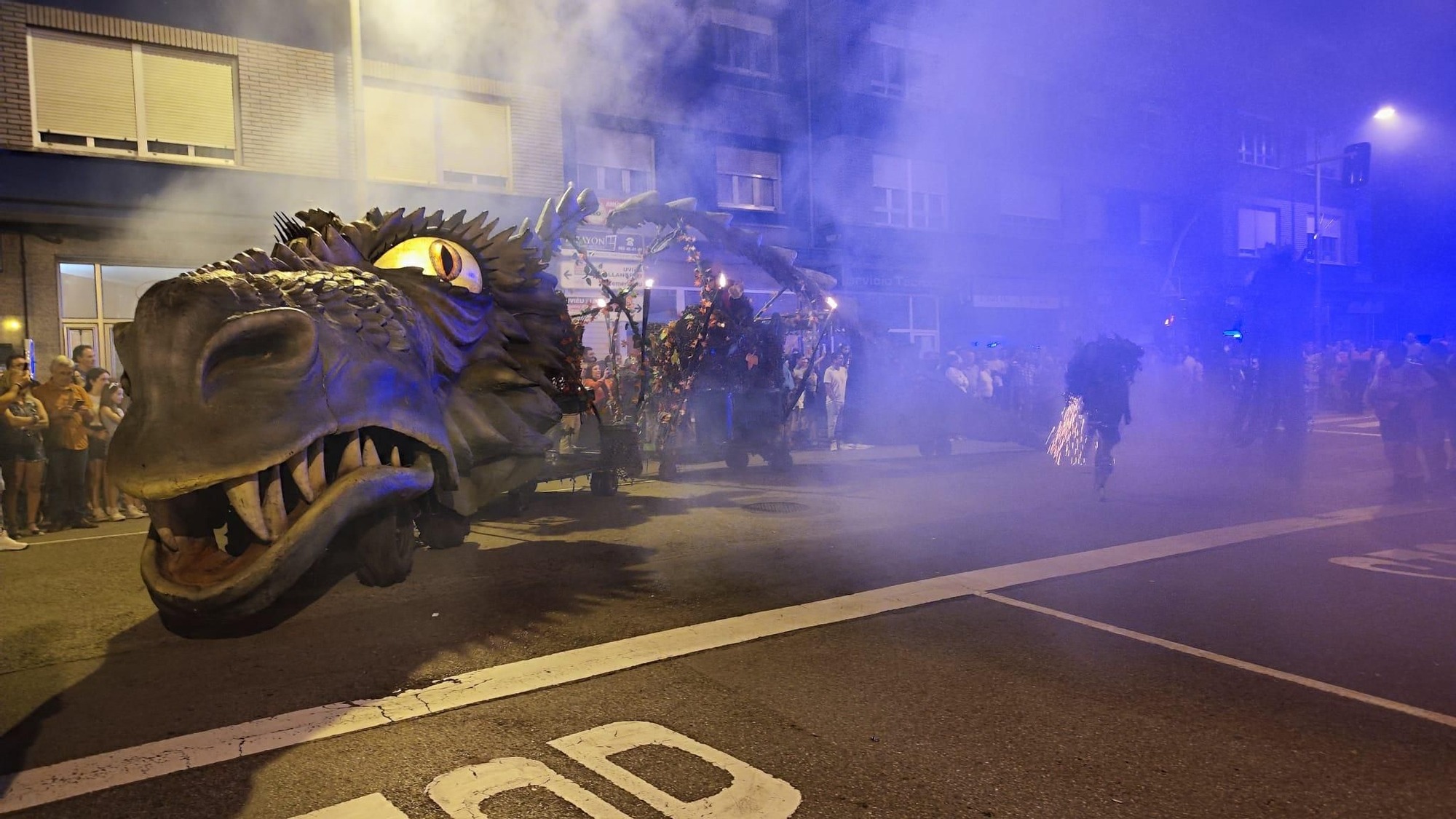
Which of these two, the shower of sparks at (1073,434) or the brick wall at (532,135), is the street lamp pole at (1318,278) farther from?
the brick wall at (532,135)

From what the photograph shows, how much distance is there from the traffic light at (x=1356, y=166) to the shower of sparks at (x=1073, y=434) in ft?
14.8

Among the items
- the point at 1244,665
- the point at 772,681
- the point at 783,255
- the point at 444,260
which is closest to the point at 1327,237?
the point at 783,255

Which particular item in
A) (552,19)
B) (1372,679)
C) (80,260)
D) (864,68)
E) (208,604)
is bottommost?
(1372,679)

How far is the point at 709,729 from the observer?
3148 mm

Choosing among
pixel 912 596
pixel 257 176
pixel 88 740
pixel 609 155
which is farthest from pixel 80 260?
pixel 912 596

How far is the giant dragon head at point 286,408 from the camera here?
2.67m

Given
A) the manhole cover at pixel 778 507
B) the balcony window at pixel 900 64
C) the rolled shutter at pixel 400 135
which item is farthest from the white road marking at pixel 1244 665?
the rolled shutter at pixel 400 135

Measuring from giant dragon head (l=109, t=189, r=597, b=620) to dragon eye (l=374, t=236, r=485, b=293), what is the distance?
10 millimetres

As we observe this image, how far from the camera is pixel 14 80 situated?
38.4ft

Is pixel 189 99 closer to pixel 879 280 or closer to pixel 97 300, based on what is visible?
pixel 97 300

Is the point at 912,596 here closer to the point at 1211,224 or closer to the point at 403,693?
the point at 403,693

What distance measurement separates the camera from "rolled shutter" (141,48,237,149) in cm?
1262

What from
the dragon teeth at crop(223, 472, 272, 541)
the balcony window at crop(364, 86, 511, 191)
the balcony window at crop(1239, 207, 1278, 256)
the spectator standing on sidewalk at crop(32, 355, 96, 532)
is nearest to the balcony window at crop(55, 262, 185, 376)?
the balcony window at crop(364, 86, 511, 191)

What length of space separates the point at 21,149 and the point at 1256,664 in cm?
1413
